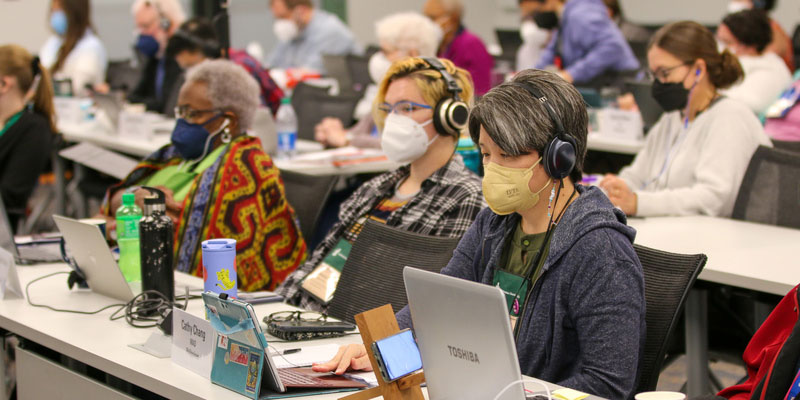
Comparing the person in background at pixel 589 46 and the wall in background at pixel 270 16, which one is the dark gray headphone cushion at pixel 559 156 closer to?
the person in background at pixel 589 46

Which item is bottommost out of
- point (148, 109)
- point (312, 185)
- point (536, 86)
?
point (148, 109)

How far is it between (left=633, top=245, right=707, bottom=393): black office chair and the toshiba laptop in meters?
1.80

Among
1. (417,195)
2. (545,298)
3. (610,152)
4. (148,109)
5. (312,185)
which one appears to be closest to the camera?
(545,298)

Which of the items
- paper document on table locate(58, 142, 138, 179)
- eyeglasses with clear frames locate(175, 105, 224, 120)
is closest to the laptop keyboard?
eyeglasses with clear frames locate(175, 105, 224, 120)

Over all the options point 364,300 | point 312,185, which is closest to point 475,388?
point 364,300

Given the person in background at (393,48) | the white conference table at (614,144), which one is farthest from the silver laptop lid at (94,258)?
the white conference table at (614,144)

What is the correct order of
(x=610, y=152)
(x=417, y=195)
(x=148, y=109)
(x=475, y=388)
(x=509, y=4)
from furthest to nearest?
(x=509, y=4) < (x=148, y=109) < (x=610, y=152) < (x=417, y=195) < (x=475, y=388)

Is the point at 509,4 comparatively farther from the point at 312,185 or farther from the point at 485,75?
the point at 312,185

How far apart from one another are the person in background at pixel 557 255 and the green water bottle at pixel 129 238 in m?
0.86

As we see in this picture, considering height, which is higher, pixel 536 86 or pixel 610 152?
pixel 536 86

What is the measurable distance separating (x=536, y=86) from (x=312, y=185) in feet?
4.98

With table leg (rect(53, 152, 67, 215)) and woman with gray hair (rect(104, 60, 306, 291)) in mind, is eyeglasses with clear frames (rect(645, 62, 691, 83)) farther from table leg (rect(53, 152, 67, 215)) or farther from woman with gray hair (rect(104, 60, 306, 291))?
table leg (rect(53, 152, 67, 215))

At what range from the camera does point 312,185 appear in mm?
3213

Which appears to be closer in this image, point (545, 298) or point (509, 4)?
point (545, 298)
